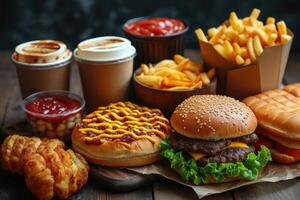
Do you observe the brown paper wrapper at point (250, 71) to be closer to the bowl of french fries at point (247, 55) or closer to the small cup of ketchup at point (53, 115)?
the bowl of french fries at point (247, 55)

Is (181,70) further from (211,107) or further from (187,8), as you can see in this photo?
(187,8)

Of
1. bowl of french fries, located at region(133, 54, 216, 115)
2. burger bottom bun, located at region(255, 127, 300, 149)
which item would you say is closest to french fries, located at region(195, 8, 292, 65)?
bowl of french fries, located at region(133, 54, 216, 115)

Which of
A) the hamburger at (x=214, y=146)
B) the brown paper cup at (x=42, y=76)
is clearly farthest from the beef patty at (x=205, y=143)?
the brown paper cup at (x=42, y=76)

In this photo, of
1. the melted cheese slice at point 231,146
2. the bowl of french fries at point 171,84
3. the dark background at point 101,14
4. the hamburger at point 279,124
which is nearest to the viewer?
the melted cheese slice at point 231,146

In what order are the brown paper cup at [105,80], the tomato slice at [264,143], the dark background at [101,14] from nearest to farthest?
the tomato slice at [264,143] < the brown paper cup at [105,80] < the dark background at [101,14]

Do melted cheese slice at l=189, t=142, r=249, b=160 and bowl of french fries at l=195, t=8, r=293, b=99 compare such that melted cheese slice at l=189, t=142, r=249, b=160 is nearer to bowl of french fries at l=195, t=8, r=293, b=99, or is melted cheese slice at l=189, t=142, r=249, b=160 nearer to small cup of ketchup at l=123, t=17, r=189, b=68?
bowl of french fries at l=195, t=8, r=293, b=99

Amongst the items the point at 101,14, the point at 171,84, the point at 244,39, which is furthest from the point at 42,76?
the point at 101,14

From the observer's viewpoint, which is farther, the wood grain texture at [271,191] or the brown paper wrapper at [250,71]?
the brown paper wrapper at [250,71]
